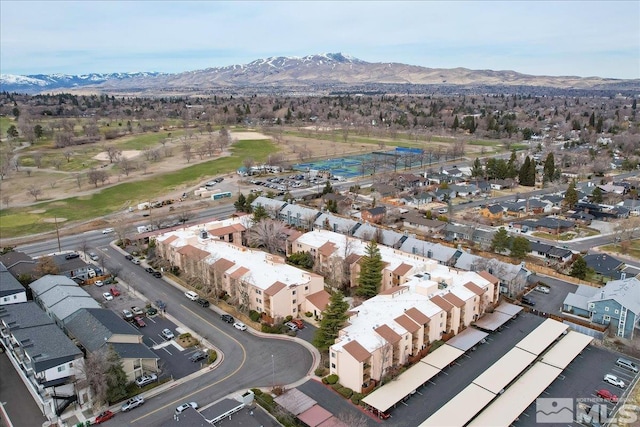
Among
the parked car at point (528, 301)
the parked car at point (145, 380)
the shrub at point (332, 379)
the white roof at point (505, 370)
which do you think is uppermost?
the white roof at point (505, 370)

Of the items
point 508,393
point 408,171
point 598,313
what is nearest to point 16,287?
point 508,393

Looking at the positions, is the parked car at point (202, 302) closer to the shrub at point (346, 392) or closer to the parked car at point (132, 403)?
the parked car at point (132, 403)

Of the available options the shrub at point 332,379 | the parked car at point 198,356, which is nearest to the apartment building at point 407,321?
the shrub at point 332,379

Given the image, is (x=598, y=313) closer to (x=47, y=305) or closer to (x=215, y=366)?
(x=215, y=366)

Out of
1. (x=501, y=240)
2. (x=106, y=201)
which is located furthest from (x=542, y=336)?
(x=106, y=201)

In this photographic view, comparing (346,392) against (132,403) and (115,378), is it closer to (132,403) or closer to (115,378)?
(132,403)

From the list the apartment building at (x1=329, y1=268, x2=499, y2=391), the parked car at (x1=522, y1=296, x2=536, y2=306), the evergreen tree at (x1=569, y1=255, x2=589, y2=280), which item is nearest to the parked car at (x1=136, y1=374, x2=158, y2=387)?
the apartment building at (x1=329, y1=268, x2=499, y2=391)

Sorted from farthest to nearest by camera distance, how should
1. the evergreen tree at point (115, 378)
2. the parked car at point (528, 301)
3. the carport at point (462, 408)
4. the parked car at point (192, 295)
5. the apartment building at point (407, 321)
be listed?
the parked car at point (192, 295), the parked car at point (528, 301), the apartment building at point (407, 321), the evergreen tree at point (115, 378), the carport at point (462, 408)
